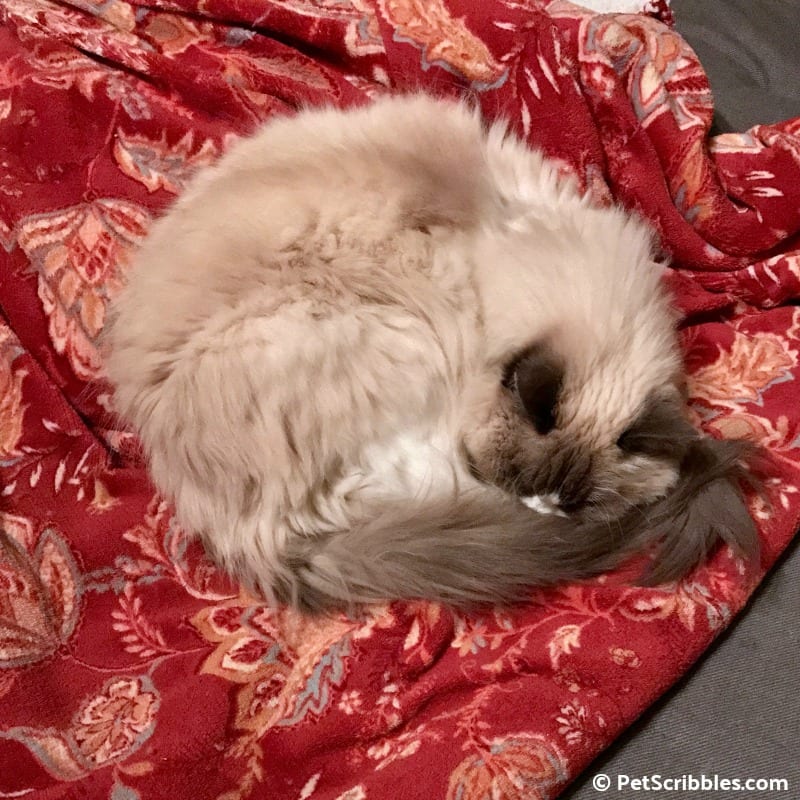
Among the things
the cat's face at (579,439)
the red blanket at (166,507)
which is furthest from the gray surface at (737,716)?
the cat's face at (579,439)

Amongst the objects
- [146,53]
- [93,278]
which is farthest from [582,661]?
[146,53]

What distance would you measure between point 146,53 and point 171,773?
136 cm

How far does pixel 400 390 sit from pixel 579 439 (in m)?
0.30

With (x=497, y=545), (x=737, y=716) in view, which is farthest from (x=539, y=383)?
(x=737, y=716)

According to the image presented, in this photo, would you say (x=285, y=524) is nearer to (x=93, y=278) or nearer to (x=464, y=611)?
(x=464, y=611)

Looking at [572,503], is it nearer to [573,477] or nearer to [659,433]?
[573,477]

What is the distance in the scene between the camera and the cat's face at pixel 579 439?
113 cm

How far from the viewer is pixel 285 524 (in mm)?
1139

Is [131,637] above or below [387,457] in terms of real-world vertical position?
below

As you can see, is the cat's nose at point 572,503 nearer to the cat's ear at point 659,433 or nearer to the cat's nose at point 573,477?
the cat's nose at point 573,477

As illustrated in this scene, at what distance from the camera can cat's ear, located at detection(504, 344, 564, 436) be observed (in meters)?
1.09

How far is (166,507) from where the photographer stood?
1236mm

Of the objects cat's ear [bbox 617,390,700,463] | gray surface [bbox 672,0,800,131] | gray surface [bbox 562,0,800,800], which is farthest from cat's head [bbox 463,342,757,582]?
gray surface [bbox 672,0,800,131]

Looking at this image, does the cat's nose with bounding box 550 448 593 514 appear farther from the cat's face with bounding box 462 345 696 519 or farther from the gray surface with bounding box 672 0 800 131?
the gray surface with bounding box 672 0 800 131
